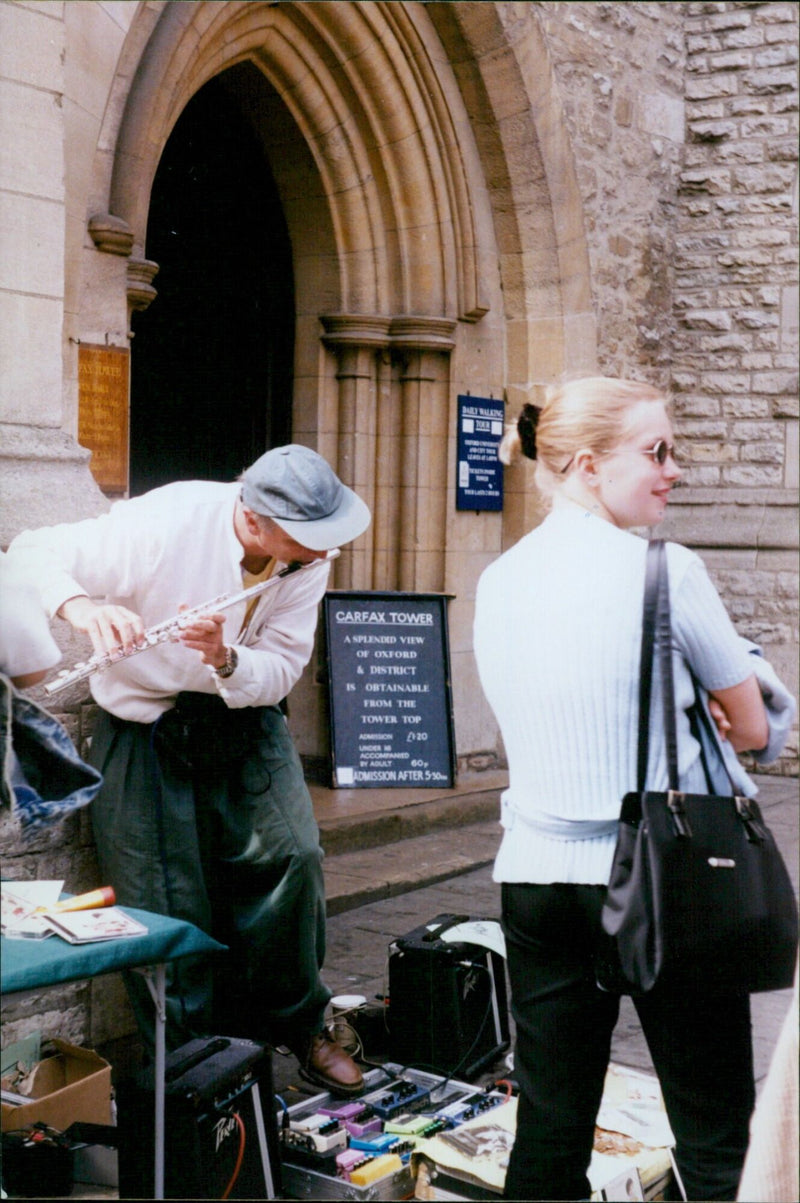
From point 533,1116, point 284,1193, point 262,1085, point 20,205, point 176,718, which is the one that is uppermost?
point 20,205

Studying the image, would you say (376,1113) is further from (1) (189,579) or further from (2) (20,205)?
(2) (20,205)

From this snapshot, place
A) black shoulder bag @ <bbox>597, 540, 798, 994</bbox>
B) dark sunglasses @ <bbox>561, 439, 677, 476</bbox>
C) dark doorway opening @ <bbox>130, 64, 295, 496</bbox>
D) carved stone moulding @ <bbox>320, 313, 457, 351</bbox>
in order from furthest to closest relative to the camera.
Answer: carved stone moulding @ <bbox>320, 313, 457, 351</bbox>, dark doorway opening @ <bbox>130, 64, 295, 496</bbox>, dark sunglasses @ <bbox>561, 439, 677, 476</bbox>, black shoulder bag @ <bbox>597, 540, 798, 994</bbox>

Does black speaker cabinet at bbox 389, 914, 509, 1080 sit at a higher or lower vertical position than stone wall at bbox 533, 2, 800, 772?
lower

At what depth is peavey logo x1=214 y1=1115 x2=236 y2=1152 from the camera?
2830mm

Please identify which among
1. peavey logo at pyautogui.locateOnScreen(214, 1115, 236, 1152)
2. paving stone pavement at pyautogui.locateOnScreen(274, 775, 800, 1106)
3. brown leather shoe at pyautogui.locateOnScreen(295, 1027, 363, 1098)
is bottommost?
paving stone pavement at pyautogui.locateOnScreen(274, 775, 800, 1106)

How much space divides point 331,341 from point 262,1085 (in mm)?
4627

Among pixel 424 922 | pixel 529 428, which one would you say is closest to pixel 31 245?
pixel 529 428

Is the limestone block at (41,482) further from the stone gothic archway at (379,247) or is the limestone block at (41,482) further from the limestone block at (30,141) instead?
the stone gothic archway at (379,247)

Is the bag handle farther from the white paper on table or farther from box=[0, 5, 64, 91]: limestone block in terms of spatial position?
box=[0, 5, 64, 91]: limestone block

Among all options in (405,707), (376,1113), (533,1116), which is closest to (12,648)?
(533,1116)

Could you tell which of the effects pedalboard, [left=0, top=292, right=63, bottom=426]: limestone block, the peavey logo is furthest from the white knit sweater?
the effects pedalboard

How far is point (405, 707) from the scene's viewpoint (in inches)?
273

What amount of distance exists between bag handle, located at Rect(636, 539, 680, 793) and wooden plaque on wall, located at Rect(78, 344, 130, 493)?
3.42 m

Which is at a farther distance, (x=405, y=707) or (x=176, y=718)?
(x=405, y=707)
